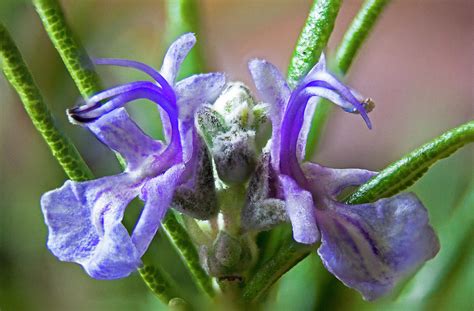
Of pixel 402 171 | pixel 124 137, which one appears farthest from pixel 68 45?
pixel 402 171

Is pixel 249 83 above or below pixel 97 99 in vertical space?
below

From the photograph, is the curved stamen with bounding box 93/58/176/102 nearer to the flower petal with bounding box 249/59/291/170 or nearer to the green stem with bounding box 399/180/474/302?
the flower petal with bounding box 249/59/291/170

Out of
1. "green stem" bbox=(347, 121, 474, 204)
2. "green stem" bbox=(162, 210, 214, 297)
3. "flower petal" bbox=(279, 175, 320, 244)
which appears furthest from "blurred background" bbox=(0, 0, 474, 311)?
"flower petal" bbox=(279, 175, 320, 244)

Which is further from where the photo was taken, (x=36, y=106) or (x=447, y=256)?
(x=447, y=256)

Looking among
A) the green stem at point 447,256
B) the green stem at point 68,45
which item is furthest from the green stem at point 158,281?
the green stem at point 447,256

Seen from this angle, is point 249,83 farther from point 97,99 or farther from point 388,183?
point 97,99

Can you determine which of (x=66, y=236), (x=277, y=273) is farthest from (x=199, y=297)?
(x=66, y=236)
